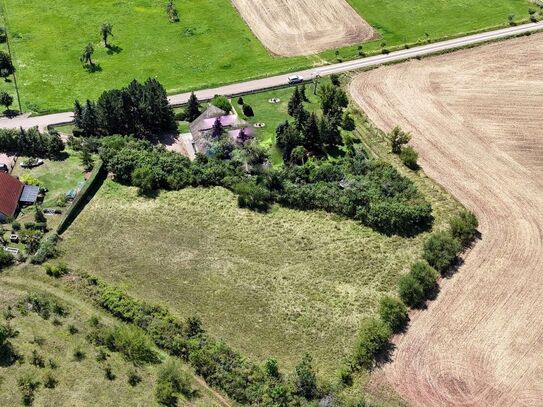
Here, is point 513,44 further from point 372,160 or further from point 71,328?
point 71,328

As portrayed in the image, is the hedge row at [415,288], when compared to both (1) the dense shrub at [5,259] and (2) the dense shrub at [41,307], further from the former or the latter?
(1) the dense shrub at [5,259]

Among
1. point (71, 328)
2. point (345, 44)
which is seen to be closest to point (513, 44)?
point (345, 44)

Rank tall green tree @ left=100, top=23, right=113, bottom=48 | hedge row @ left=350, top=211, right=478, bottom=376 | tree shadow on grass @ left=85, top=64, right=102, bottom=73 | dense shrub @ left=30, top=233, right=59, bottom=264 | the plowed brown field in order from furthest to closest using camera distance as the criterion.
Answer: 1. the plowed brown field
2. tall green tree @ left=100, top=23, right=113, bottom=48
3. tree shadow on grass @ left=85, top=64, right=102, bottom=73
4. dense shrub @ left=30, top=233, right=59, bottom=264
5. hedge row @ left=350, top=211, right=478, bottom=376

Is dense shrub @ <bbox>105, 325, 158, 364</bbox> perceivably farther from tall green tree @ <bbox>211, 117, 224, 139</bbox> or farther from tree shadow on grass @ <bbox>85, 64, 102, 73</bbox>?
tree shadow on grass @ <bbox>85, 64, 102, 73</bbox>

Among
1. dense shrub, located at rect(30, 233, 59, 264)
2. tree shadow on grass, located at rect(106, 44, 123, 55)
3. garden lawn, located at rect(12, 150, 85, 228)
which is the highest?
tree shadow on grass, located at rect(106, 44, 123, 55)

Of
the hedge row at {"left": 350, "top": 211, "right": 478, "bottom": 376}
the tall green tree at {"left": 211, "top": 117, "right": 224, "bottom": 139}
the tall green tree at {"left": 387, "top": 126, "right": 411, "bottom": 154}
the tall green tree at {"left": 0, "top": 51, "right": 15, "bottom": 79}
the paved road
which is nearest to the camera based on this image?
the hedge row at {"left": 350, "top": 211, "right": 478, "bottom": 376}

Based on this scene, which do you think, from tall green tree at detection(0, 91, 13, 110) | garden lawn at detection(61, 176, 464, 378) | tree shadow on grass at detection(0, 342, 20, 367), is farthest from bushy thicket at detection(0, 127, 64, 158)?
tree shadow on grass at detection(0, 342, 20, 367)

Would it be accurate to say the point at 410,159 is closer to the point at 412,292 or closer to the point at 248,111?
the point at 412,292

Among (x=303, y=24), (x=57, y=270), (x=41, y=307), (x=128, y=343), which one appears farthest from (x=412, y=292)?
(x=303, y=24)
